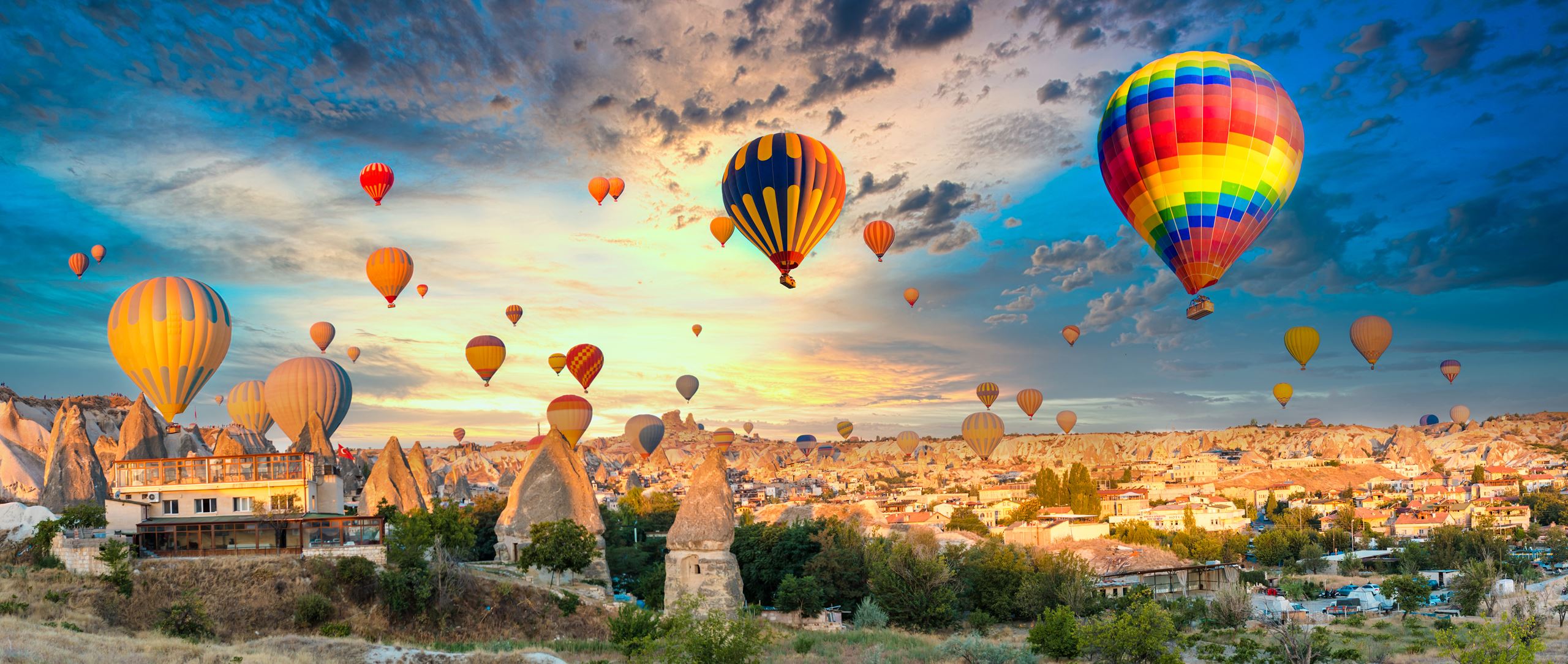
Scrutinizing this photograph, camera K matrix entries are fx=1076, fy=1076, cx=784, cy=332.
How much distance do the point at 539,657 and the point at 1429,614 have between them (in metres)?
42.6

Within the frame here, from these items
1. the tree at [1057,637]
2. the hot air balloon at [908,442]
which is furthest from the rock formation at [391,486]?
the hot air balloon at [908,442]

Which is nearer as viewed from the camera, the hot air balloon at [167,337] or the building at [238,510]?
the building at [238,510]

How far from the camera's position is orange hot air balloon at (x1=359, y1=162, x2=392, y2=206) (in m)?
48.2

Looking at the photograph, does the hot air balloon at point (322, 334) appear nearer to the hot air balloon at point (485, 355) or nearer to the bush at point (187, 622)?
the hot air balloon at point (485, 355)

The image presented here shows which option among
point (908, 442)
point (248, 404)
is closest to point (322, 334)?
point (248, 404)

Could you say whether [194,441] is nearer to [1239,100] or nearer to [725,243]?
[725,243]

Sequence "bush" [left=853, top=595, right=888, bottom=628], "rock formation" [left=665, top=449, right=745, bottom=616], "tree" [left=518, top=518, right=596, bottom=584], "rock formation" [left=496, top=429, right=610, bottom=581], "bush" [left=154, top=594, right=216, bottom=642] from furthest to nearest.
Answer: "rock formation" [left=496, top=429, right=610, bottom=581] < "bush" [left=853, top=595, right=888, bottom=628] < "tree" [left=518, top=518, right=596, bottom=584] < "rock formation" [left=665, top=449, right=745, bottom=616] < "bush" [left=154, top=594, right=216, bottom=642]

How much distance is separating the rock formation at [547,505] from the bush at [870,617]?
10.2 metres

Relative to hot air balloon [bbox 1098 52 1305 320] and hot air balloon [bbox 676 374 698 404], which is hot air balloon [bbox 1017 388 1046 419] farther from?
hot air balloon [bbox 1098 52 1305 320]

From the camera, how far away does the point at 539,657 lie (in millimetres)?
24234

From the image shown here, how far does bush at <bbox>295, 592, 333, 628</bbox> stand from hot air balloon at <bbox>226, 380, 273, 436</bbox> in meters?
40.2

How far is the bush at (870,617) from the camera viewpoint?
1507 inches

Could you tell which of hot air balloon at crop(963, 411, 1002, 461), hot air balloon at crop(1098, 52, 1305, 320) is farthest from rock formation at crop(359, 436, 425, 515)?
hot air balloon at crop(963, 411, 1002, 461)

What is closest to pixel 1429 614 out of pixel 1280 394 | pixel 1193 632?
pixel 1193 632
